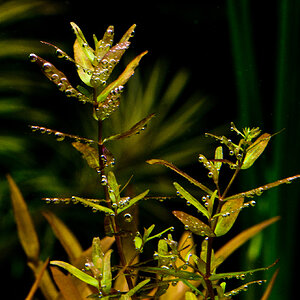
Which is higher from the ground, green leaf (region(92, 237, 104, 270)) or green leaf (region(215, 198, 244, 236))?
green leaf (region(215, 198, 244, 236))

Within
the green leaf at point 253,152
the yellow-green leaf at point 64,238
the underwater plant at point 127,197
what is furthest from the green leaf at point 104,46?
the yellow-green leaf at point 64,238

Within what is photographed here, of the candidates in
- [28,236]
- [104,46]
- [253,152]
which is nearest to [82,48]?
[104,46]

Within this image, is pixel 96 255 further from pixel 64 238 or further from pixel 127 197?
pixel 64 238

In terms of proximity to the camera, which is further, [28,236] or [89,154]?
[28,236]

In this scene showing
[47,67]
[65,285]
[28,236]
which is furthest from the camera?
[28,236]

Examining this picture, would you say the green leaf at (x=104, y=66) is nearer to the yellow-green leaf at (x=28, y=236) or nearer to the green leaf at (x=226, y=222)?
the green leaf at (x=226, y=222)

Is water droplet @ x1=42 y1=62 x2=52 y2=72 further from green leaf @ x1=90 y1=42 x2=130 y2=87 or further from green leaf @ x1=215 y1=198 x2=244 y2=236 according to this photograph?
green leaf @ x1=215 y1=198 x2=244 y2=236

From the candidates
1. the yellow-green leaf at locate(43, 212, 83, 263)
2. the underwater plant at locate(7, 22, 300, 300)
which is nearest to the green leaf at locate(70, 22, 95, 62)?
the underwater plant at locate(7, 22, 300, 300)

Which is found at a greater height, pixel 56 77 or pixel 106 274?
pixel 56 77

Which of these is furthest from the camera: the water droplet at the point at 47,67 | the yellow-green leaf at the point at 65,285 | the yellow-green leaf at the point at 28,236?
the yellow-green leaf at the point at 28,236

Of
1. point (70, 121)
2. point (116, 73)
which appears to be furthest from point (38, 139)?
point (116, 73)

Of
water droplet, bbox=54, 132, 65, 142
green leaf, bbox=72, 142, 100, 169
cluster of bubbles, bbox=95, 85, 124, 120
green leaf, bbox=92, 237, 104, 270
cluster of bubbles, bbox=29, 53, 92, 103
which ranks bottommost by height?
green leaf, bbox=92, 237, 104, 270

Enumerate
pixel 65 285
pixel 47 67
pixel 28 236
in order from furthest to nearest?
pixel 28 236
pixel 65 285
pixel 47 67

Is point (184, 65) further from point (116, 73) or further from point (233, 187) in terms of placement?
point (233, 187)
